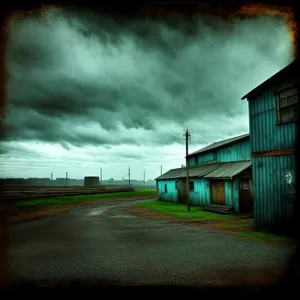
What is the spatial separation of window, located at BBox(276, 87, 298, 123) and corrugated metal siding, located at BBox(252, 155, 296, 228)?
1.93m

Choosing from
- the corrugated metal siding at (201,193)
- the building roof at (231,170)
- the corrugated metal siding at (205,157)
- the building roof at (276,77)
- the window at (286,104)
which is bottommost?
the corrugated metal siding at (201,193)

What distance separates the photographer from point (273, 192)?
11.9 m

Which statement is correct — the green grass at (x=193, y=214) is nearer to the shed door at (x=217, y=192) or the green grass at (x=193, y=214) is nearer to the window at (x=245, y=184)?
the shed door at (x=217, y=192)

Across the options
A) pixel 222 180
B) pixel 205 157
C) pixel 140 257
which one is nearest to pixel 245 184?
pixel 222 180

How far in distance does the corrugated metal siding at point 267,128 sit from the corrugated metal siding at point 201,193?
12.3 meters

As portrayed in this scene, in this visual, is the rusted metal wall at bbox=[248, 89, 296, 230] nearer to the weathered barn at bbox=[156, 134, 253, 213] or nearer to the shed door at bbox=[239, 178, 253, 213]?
the shed door at bbox=[239, 178, 253, 213]

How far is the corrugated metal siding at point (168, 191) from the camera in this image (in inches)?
1280

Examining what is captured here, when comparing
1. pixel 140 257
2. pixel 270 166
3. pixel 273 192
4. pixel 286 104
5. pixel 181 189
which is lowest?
pixel 140 257

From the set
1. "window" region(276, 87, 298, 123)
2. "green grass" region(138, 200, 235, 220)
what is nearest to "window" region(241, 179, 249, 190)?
"green grass" region(138, 200, 235, 220)

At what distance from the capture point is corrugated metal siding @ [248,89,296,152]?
37.1ft

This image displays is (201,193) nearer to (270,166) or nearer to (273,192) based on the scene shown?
(273,192)

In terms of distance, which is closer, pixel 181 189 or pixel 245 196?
pixel 245 196

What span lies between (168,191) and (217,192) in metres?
11.9

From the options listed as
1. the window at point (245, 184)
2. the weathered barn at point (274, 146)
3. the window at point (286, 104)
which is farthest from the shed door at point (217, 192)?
the window at point (286, 104)
